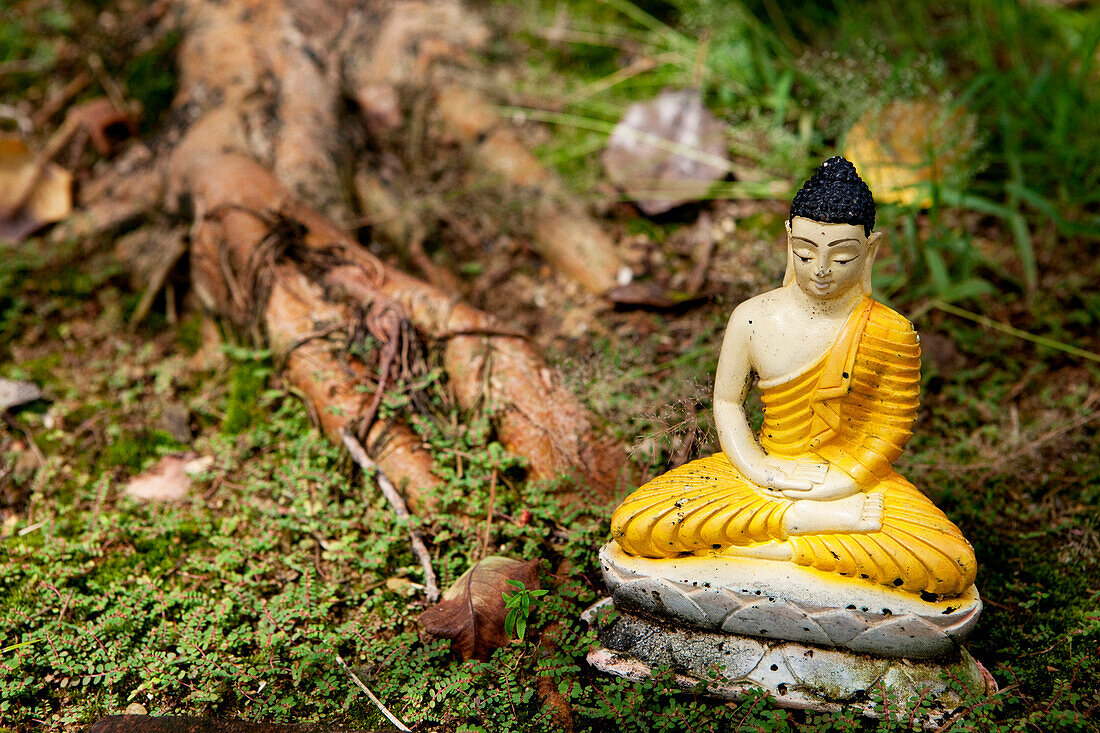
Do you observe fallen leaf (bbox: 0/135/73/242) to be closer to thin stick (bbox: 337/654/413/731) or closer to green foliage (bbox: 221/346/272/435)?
green foliage (bbox: 221/346/272/435)

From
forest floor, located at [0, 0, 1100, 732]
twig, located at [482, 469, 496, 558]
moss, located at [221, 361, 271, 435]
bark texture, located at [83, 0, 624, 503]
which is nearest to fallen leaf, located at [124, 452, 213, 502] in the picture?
forest floor, located at [0, 0, 1100, 732]

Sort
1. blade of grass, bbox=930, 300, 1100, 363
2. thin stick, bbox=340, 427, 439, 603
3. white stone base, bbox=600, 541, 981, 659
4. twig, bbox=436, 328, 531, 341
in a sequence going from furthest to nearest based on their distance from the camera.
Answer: blade of grass, bbox=930, 300, 1100, 363 → twig, bbox=436, 328, 531, 341 → thin stick, bbox=340, 427, 439, 603 → white stone base, bbox=600, 541, 981, 659

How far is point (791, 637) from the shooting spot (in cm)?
295

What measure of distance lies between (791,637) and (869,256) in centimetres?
131

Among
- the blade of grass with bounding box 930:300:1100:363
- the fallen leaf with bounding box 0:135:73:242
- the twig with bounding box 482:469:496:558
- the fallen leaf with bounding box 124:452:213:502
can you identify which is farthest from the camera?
the fallen leaf with bounding box 0:135:73:242

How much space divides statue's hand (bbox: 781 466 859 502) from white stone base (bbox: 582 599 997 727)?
51cm

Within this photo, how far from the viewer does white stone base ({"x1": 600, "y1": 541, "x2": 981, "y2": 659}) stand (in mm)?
2805

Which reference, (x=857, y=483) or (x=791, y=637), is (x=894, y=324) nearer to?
(x=857, y=483)

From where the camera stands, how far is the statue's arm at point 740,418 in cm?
299

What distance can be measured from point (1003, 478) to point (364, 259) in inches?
129

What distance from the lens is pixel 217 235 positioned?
4.71m

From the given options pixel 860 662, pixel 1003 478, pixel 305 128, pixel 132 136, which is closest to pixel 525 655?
pixel 860 662

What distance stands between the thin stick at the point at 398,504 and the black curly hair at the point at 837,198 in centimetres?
193

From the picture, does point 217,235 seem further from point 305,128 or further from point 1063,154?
point 1063,154
